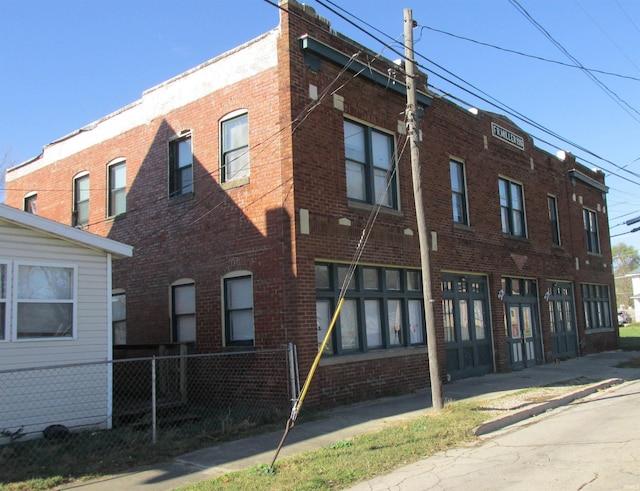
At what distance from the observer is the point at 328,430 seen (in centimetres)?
970

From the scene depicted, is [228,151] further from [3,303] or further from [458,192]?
[458,192]

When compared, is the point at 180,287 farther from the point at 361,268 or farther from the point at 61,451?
the point at 61,451

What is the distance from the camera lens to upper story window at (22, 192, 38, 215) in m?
19.4

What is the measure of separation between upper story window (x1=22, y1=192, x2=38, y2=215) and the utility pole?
13442 mm

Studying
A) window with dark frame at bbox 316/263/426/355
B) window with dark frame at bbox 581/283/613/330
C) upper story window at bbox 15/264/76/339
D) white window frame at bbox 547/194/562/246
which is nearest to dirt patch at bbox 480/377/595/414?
window with dark frame at bbox 316/263/426/355

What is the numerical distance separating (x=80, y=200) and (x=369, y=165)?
8.84 meters

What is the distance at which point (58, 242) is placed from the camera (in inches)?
404

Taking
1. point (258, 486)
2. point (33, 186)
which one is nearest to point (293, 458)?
point (258, 486)

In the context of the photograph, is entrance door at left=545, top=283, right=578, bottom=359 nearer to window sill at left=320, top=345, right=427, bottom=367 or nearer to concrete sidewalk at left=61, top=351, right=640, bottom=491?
concrete sidewalk at left=61, top=351, right=640, bottom=491

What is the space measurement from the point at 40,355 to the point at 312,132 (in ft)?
21.7

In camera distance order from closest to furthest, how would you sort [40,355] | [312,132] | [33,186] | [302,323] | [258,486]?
[258,486], [40,355], [302,323], [312,132], [33,186]

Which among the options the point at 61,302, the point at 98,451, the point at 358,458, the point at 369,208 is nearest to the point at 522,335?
the point at 369,208

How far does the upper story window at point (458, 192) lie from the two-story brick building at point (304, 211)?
48 mm

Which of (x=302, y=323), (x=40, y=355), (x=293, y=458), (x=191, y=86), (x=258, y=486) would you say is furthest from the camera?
(x=191, y=86)
